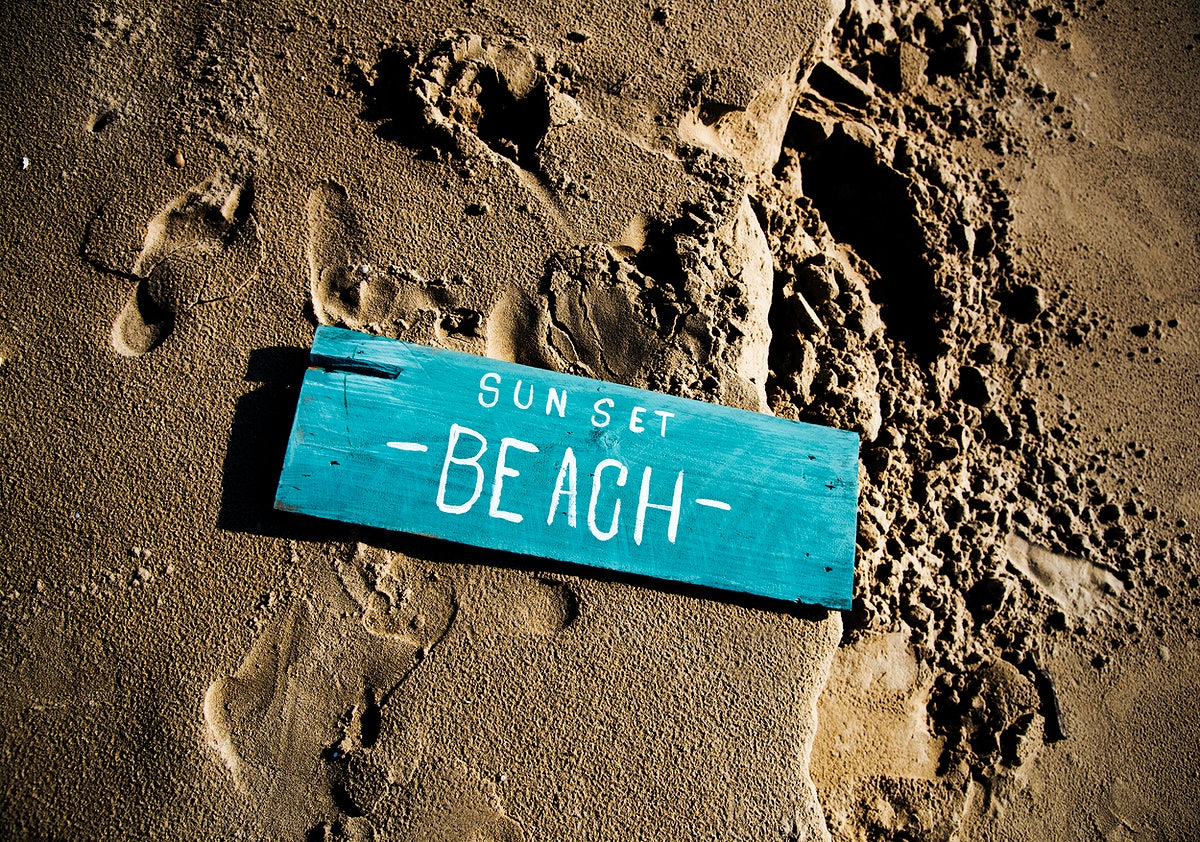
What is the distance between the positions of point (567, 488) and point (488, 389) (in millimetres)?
308

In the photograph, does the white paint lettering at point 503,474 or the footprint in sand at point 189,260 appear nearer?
the white paint lettering at point 503,474

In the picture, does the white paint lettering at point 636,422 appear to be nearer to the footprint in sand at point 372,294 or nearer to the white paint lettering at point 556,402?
the white paint lettering at point 556,402

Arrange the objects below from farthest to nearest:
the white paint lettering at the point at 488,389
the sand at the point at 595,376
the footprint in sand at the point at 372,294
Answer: the footprint in sand at the point at 372,294 → the white paint lettering at the point at 488,389 → the sand at the point at 595,376

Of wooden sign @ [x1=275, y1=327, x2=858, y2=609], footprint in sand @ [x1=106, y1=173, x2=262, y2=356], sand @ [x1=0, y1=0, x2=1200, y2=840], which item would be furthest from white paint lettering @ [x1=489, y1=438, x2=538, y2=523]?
footprint in sand @ [x1=106, y1=173, x2=262, y2=356]

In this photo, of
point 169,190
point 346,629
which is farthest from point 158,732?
point 169,190

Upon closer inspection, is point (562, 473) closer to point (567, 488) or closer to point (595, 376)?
point (567, 488)

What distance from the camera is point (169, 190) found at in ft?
6.23

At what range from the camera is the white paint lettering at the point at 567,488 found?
171cm

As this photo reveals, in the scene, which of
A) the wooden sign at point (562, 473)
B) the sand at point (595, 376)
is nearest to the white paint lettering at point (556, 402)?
the wooden sign at point (562, 473)

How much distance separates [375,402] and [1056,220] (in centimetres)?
226

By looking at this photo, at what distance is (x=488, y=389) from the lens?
5.80ft

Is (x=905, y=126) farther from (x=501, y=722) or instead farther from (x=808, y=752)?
(x=501, y=722)

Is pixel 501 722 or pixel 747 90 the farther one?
pixel 747 90

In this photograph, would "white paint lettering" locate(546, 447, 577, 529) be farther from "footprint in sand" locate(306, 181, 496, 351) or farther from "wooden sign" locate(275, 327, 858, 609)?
"footprint in sand" locate(306, 181, 496, 351)
